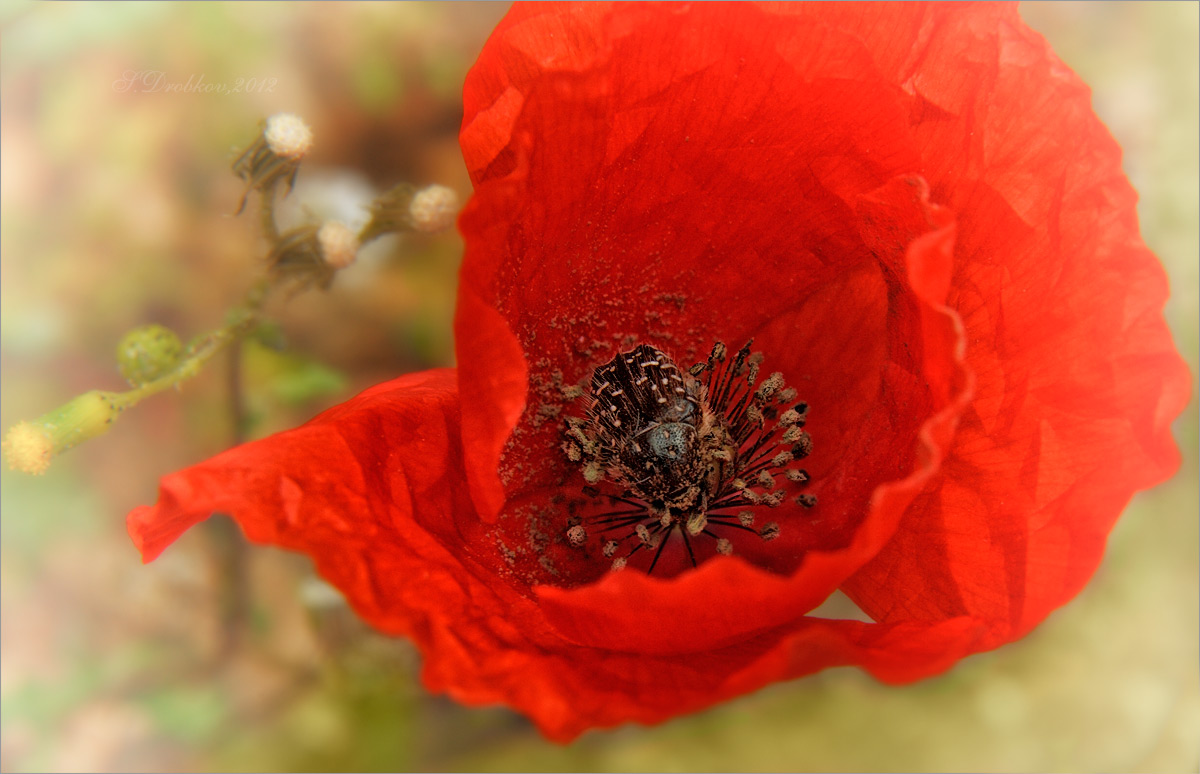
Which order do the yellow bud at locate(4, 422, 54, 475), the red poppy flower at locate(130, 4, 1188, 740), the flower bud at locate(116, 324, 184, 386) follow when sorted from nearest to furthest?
the red poppy flower at locate(130, 4, 1188, 740), the yellow bud at locate(4, 422, 54, 475), the flower bud at locate(116, 324, 184, 386)

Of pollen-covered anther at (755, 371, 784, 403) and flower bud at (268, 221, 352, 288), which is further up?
flower bud at (268, 221, 352, 288)

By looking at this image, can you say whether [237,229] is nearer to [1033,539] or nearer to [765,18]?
[765,18]

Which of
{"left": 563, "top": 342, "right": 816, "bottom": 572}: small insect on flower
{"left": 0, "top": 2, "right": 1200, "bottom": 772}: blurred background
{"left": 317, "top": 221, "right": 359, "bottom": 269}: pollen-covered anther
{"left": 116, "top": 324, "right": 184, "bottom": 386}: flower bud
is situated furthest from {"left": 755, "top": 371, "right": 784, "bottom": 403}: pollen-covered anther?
{"left": 116, "top": 324, "right": 184, "bottom": 386}: flower bud

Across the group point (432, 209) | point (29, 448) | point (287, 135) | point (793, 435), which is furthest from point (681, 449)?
point (29, 448)

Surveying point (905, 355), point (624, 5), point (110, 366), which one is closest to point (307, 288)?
point (110, 366)

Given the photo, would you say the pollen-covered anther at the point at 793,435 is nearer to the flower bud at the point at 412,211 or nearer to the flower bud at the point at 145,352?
the flower bud at the point at 412,211

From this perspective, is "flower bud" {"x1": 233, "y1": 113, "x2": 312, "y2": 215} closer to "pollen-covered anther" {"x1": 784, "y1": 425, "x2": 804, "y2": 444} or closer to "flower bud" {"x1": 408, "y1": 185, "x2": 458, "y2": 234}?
"flower bud" {"x1": 408, "y1": 185, "x2": 458, "y2": 234}
